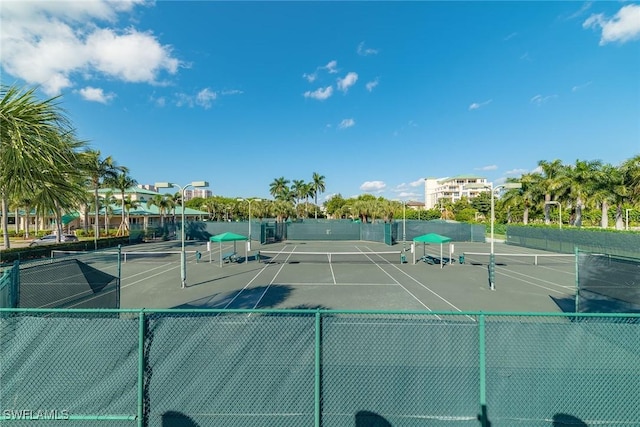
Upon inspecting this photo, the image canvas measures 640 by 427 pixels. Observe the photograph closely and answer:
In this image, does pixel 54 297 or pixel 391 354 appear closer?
pixel 391 354

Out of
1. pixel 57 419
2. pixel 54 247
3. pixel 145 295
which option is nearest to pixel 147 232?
pixel 54 247

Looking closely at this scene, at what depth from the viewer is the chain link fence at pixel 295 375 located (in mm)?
4602

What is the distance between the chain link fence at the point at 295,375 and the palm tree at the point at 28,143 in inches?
159

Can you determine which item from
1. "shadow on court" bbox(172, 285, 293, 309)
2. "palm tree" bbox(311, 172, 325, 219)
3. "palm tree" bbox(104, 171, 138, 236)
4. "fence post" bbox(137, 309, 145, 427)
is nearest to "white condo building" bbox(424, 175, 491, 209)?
"palm tree" bbox(311, 172, 325, 219)

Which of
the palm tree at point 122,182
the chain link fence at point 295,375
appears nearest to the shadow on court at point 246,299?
the chain link fence at point 295,375

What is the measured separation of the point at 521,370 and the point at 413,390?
6.15 feet

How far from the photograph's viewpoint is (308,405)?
4645mm

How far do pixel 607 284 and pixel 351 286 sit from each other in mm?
9953

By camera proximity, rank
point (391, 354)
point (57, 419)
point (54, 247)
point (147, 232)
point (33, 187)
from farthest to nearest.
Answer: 1. point (147, 232)
2. point (54, 247)
3. point (33, 187)
4. point (391, 354)
5. point (57, 419)

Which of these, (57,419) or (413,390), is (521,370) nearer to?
(413,390)

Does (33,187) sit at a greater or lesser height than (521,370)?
greater

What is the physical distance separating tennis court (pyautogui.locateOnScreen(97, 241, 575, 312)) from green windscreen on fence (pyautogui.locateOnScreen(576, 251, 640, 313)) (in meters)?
2.90

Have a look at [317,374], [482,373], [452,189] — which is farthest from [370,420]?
[452,189]

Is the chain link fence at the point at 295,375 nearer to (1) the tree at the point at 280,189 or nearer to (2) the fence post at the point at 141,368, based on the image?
(2) the fence post at the point at 141,368
